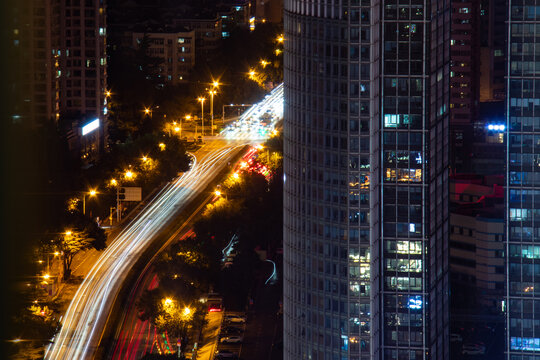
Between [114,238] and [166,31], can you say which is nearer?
[114,238]

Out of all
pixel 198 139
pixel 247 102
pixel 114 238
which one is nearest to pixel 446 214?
pixel 114 238

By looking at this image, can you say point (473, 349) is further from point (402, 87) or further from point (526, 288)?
point (402, 87)

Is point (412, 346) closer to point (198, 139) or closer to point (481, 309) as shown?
point (481, 309)

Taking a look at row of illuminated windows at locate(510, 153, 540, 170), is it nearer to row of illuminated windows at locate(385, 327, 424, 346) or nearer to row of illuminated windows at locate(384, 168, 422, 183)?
row of illuminated windows at locate(384, 168, 422, 183)

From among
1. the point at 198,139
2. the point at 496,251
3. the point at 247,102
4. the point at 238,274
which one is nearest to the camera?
the point at 238,274

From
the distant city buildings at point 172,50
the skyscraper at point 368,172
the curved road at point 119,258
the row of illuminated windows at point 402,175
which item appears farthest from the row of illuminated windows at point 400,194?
A: the distant city buildings at point 172,50

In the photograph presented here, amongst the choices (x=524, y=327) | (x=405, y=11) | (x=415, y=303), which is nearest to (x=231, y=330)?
(x=415, y=303)
